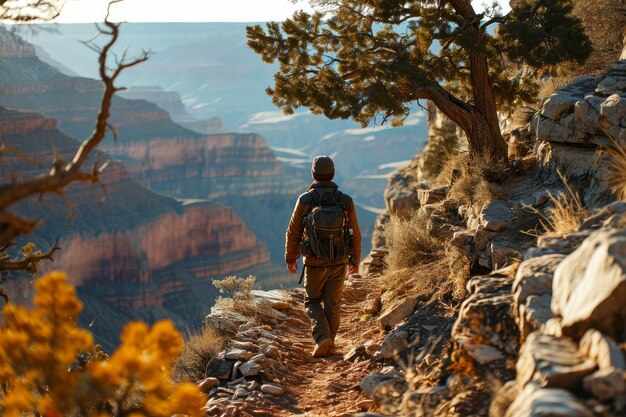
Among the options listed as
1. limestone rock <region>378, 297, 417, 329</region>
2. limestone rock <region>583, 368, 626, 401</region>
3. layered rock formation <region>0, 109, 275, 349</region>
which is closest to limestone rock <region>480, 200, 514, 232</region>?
limestone rock <region>378, 297, 417, 329</region>

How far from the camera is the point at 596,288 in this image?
2.96m

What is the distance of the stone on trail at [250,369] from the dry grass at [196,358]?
0.50 m

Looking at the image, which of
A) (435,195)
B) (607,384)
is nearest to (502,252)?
(607,384)

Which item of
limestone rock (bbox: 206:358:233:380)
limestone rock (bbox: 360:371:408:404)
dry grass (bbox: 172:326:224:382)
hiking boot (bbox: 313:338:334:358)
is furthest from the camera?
hiking boot (bbox: 313:338:334:358)

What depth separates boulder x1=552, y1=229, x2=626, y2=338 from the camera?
288 cm

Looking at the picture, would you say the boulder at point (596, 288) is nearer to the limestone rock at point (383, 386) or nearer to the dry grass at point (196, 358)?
the limestone rock at point (383, 386)

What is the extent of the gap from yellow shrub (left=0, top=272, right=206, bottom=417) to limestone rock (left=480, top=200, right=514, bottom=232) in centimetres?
401

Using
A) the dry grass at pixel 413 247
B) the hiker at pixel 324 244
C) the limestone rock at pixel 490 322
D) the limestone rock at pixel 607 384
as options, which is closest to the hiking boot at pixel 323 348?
the hiker at pixel 324 244

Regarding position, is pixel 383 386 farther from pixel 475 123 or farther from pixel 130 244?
pixel 130 244

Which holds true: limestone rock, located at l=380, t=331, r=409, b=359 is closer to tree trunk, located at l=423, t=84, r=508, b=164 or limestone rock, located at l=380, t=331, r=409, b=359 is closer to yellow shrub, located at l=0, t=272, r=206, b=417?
yellow shrub, located at l=0, t=272, r=206, b=417

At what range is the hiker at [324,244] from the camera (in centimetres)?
622

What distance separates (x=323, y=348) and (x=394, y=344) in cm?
105

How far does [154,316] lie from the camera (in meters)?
53.5

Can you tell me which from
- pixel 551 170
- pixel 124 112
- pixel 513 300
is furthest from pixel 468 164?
pixel 124 112
